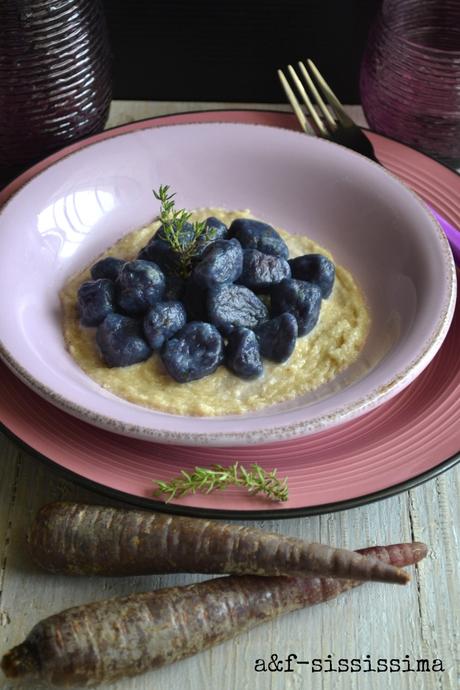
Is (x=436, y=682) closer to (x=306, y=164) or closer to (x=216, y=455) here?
(x=216, y=455)

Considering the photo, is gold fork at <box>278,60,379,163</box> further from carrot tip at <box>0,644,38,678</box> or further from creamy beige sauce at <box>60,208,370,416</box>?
carrot tip at <box>0,644,38,678</box>

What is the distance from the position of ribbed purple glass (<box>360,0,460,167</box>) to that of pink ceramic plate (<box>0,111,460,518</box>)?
1.02m

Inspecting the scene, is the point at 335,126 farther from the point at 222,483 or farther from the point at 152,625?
the point at 152,625

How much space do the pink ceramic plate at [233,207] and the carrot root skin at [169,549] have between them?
0.18 m

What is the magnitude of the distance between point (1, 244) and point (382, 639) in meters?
1.31

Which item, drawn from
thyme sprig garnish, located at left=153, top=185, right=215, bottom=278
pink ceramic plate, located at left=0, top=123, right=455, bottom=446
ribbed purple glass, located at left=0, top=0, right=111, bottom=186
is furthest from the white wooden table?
ribbed purple glass, located at left=0, top=0, right=111, bottom=186

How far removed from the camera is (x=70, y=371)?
2104mm

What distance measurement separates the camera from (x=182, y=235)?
7.32 ft

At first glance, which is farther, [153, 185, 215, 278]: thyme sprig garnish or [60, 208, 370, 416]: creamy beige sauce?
[153, 185, 215, 278]: thyme sprig garnish

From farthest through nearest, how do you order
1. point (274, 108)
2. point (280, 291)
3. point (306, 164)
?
point (274, 108)
point (306, 164)
point (280, 291)

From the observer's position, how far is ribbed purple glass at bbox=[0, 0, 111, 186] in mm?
2498

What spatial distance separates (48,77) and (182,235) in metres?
0.74

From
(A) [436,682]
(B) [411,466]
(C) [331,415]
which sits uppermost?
(C) [331,415]

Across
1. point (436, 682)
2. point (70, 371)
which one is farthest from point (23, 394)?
point (436, 682)
